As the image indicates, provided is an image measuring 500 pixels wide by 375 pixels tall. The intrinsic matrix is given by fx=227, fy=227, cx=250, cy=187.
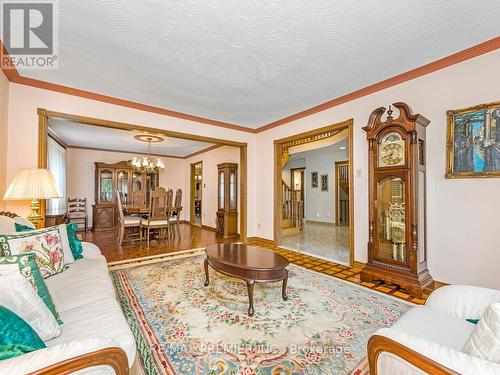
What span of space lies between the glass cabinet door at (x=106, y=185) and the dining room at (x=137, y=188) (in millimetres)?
25

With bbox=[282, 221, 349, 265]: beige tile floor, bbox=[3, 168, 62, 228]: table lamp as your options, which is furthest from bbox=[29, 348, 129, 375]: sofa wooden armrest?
bbox=[282, 221, 349, 265]: beige tile floor

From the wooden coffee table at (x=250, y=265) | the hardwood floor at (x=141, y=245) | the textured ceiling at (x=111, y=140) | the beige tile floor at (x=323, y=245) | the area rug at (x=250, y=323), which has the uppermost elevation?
the textured ceiling at (x=111, y=140)

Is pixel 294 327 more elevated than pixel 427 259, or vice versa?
pixel 427 259

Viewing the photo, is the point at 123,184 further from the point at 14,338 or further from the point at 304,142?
the point at 14,338

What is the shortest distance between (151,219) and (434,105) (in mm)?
4945

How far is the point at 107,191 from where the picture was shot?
691cm

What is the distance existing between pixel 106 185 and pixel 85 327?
6758 millimetres

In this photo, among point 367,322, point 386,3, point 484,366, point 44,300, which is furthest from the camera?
point 367,322

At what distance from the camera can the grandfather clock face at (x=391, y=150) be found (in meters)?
2.60

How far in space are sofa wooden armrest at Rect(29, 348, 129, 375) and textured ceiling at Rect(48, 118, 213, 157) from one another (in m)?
4.50

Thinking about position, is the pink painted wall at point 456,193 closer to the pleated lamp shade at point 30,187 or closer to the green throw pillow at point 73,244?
the green throw pillow at point 73,244

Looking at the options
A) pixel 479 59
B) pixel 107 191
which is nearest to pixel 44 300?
pixel 479 59

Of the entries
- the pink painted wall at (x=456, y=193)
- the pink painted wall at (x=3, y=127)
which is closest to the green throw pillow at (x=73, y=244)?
the pink painted wall at (x=3, y=127)

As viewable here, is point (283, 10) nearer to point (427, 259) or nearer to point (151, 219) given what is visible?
point (427, 259)
